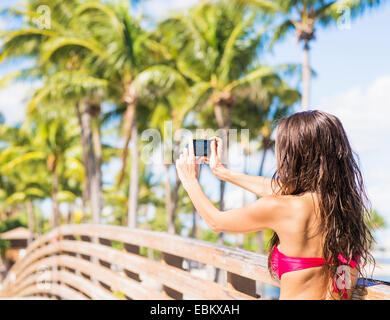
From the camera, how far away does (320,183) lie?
1.78 meters

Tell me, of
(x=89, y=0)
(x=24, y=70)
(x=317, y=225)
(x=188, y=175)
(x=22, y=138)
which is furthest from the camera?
(x=22, y=138)

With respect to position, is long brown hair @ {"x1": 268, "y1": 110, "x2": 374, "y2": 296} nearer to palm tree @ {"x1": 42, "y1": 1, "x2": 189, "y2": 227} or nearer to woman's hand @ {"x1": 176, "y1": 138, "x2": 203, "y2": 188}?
woman's hand @ {"x1": 176, "y1": 138, "x2": 203, "y2": 188}

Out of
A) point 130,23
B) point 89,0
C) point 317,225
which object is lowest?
point 317,225

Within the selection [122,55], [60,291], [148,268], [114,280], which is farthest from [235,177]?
[122,55]

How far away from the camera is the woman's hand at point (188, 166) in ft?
6.61

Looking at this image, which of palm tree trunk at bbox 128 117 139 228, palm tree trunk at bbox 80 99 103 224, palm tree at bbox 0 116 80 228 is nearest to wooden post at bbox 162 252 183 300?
palm tree trunk at bbox 128 117 139 228

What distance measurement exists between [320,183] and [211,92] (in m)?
21.5

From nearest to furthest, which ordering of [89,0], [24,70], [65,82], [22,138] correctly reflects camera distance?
[65,82] → [89,0] → [24,70] → [22,138]

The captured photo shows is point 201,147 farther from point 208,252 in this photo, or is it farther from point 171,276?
point 171,276

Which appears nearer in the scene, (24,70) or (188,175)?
(188,175)

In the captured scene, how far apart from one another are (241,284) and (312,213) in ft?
3.95

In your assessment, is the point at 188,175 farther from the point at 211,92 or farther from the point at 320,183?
the point at 211,92
